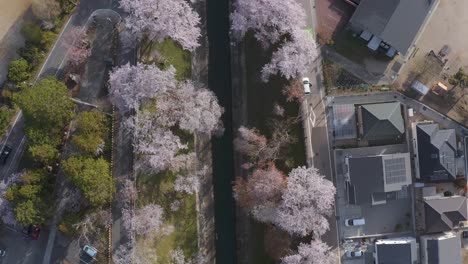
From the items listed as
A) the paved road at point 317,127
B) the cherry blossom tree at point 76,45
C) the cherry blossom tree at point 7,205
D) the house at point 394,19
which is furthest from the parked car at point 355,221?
the cherry blossom tree at point 7,205

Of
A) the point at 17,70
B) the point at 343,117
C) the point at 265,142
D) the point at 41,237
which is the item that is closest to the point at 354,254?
the point at 343,117

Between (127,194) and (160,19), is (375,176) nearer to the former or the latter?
(127,194)

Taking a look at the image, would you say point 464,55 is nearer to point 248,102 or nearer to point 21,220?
point 248,102

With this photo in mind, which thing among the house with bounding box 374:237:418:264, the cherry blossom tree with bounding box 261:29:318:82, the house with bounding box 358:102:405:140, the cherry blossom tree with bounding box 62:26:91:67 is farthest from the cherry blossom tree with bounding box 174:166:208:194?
the house with bounding box 374:237:418:264

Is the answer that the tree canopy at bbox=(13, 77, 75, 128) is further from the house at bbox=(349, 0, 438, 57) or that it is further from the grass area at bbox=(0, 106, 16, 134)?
the house at bbox=(349, 0, 438, 57)

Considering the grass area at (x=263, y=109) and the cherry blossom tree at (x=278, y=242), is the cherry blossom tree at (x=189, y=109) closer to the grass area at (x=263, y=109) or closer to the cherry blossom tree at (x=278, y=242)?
the grass area at (x=263, y=109)
